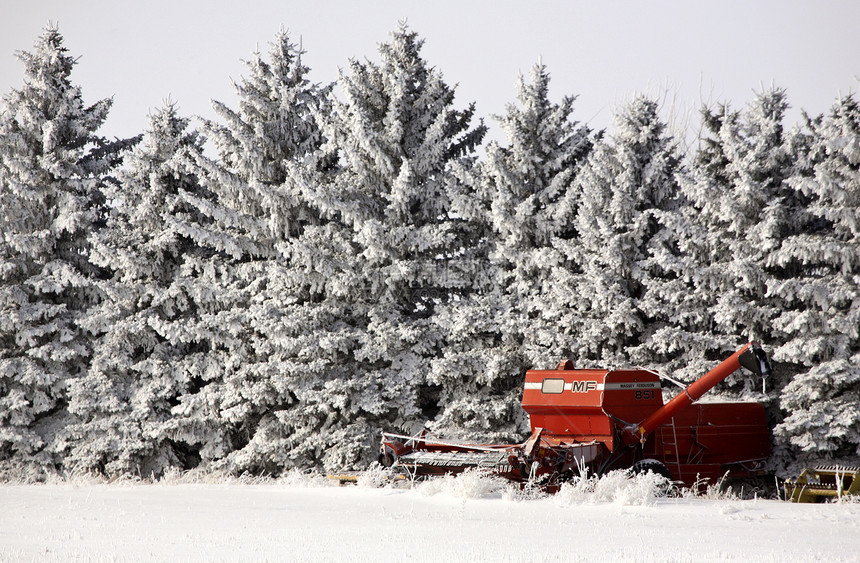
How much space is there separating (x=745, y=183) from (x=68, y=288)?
17.7 metres

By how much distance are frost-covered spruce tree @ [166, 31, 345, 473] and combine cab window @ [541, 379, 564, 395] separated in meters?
5.58

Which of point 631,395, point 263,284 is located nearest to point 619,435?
point 631,395

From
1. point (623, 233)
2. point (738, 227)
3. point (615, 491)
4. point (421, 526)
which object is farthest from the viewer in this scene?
point (623, 233)

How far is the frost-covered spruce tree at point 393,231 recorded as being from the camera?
2002 cm

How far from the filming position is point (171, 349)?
22141 mm

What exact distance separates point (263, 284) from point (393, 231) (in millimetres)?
3821

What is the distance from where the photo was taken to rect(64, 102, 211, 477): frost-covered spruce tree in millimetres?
21000

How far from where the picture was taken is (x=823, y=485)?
14719mm

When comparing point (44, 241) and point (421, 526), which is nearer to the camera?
point (421, 526)

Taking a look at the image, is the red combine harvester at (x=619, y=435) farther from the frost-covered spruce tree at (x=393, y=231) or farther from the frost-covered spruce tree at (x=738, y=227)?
the frost-covered spruce tree at (x=393, y=231)

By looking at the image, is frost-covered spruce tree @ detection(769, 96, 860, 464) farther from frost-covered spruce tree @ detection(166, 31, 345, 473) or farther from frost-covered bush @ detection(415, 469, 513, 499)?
frost-covered spruce tree @ detection(166, 31, 345, 473)

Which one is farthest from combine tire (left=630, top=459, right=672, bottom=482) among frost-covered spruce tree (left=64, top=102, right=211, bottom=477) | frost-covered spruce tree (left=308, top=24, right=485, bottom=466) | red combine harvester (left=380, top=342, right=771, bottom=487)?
frost-covered spruce tree (left=64, top=102, right=211, bottom=477)

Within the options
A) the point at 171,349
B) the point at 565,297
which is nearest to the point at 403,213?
the point at 565,297

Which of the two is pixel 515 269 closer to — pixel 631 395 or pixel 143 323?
pixel 631 395
